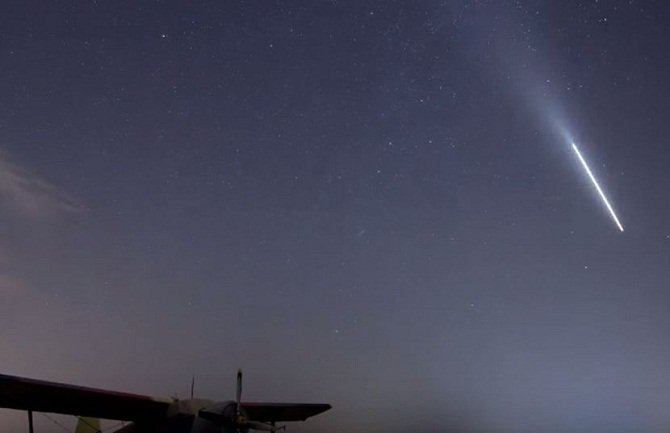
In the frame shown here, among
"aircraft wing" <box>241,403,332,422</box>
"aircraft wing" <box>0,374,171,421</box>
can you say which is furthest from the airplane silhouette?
"aircraft wing" <box>241,403,332,422</box>

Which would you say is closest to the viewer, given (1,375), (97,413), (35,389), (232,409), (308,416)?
(1,375)

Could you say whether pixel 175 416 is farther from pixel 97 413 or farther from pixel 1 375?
pixel 1 375

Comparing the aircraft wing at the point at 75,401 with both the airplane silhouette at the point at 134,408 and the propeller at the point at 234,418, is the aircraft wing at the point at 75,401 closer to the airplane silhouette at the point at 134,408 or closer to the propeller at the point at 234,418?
the airplane silhouette at the point at 134,408

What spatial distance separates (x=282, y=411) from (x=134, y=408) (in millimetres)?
7717

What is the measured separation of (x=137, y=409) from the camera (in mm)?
19781

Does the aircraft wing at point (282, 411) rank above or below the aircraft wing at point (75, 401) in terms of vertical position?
below

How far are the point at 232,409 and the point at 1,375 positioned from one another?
7228 mm

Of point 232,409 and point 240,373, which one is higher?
point 240,373

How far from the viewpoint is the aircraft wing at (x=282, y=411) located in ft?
80.6

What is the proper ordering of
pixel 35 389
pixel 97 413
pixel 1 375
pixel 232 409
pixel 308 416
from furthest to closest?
pixel 308 416, pixel 97 413, pixel 232 409, pixel 35 389, pixel 1 375

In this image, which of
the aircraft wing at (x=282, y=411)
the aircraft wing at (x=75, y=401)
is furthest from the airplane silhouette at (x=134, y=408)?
the aircraft wing at (x=282, y=411)

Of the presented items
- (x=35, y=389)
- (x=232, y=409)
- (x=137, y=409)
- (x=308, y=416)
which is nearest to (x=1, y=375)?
(x=35, y=389)

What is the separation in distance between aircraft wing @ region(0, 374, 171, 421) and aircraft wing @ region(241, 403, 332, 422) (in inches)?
219

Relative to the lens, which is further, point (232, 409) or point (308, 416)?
point (308, 416)
